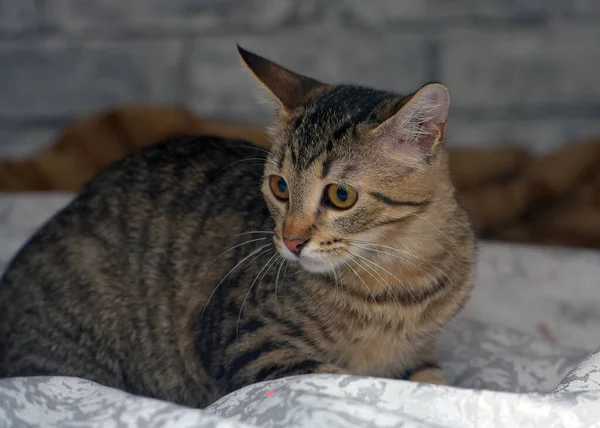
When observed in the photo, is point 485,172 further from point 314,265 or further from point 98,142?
point 314,265

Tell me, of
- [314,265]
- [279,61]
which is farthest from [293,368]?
[279,61]

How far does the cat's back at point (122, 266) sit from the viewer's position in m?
1.41

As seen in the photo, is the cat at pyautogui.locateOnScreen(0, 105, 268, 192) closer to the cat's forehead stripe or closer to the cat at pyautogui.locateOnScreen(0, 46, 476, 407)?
the cat at pyautogui.locateOnScreen(0, 46, 476, 407)

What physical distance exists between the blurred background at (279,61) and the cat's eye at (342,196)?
133cm

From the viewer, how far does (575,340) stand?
5.60ft

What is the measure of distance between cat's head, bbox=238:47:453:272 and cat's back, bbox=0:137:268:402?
0.17 metres

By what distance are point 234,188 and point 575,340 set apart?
78 cm

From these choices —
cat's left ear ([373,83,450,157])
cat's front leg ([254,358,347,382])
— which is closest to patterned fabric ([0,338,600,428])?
cat's front leg ([254,358,347,382])

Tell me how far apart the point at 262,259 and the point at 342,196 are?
0.21 meters

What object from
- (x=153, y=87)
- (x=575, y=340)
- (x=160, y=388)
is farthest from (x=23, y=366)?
(x=153, y=87)

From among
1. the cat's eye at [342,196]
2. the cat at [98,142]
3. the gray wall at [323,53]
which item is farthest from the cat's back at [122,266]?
the gray wall at [323,53]

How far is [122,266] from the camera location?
1438mm

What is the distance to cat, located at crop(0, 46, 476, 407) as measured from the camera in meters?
1.20

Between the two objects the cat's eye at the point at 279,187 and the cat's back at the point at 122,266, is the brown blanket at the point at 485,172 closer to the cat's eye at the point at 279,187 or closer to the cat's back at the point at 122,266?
the cat's back at the point at 122,266
